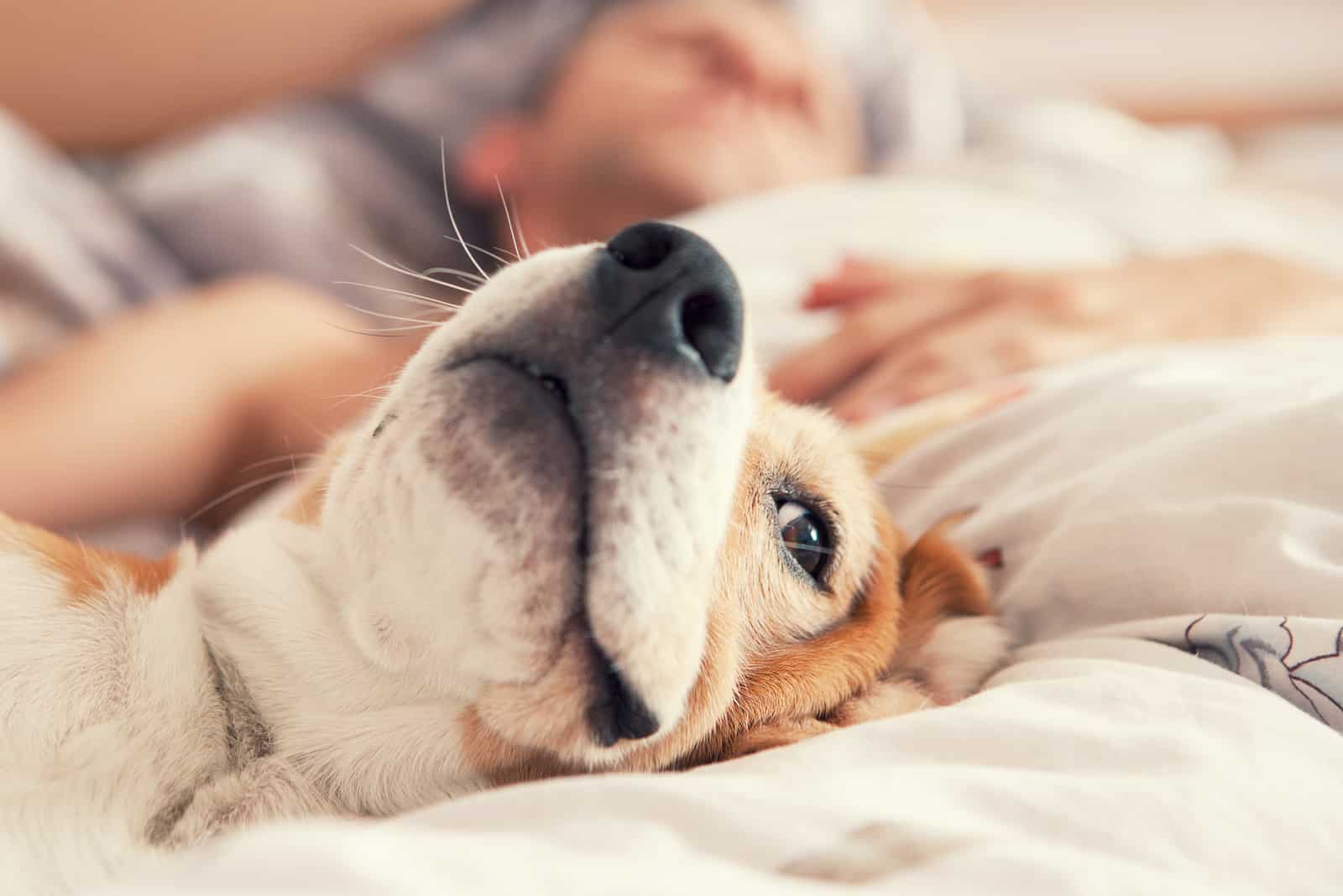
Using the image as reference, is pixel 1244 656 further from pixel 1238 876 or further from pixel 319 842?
pixel 319 842

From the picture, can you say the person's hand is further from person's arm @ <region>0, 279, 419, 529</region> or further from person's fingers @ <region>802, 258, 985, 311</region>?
person's arm @ <region>0, 279, 419, 529</region>

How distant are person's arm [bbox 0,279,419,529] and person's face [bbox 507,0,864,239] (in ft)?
2.76

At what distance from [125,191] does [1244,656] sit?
9.29 feet

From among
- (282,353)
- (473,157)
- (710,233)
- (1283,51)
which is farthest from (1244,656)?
(1283,51)

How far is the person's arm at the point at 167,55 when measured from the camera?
9.71 feet

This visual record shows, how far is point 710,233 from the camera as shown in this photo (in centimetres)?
227

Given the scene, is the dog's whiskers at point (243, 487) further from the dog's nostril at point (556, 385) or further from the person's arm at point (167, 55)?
the person's arm at point (167, 55)

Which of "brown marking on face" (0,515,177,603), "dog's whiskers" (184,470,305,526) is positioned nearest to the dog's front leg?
"brown marking on face" (0,515,177,603)

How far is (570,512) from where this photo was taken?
2.70 feet

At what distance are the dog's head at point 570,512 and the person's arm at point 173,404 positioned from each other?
0.78 m

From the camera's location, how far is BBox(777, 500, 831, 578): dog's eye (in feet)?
3.65

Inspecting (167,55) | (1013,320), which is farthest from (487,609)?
(167,55)

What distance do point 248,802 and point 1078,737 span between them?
0.74m

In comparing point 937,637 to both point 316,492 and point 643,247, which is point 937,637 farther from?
point 316,492
